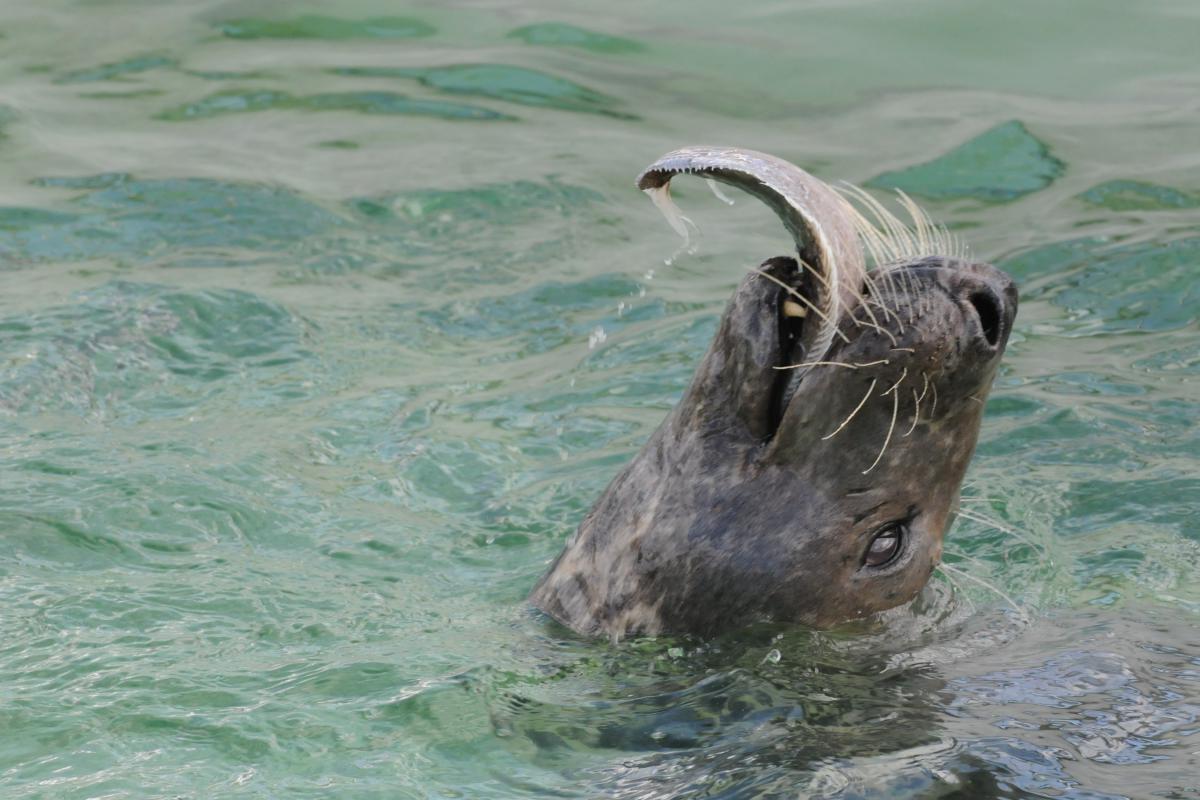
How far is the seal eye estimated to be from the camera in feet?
11.8

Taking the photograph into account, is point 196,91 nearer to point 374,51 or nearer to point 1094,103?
point 374,51

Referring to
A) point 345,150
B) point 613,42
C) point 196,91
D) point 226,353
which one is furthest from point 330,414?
point 613,42

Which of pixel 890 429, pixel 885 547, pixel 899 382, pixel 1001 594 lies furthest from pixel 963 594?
pixel 899 382

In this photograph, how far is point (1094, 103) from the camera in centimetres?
1021

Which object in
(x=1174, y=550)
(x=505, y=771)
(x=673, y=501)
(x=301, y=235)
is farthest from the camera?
(x=301, y=235)

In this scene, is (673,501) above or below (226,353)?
above

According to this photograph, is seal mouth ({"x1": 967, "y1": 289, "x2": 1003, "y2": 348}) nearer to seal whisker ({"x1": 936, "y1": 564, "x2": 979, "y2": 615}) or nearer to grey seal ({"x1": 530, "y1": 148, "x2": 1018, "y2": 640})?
grey seal ({"x1": 530, "y1": 148, "x2": 1018, "y2": 640})

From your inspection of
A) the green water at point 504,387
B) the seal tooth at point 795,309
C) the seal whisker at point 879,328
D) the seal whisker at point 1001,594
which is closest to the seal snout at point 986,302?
the seal whisker at point 879,328

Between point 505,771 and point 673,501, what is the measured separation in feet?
2.22

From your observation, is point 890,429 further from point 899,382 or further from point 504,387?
point 504,387

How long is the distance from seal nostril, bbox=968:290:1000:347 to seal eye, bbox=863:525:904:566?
510mm

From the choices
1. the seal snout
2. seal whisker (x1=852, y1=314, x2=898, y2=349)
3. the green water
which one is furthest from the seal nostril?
the green water

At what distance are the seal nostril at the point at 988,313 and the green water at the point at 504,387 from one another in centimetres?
74

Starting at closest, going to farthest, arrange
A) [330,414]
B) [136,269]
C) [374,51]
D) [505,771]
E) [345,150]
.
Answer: [505,771] → [330,414] → [136,269] → [345,150] → [374,51]
